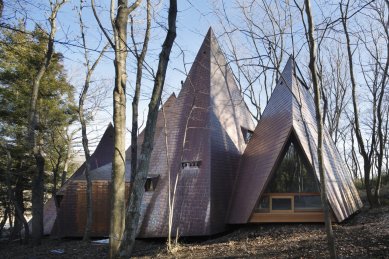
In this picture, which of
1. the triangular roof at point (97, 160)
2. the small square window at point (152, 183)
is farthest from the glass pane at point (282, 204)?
the triangular roof at point (97, 160)

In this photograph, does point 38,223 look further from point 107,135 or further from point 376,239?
point 376,239

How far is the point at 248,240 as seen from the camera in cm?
1062

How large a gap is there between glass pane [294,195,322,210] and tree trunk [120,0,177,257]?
19.5 ft

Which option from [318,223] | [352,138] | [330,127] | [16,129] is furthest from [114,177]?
[352,138]

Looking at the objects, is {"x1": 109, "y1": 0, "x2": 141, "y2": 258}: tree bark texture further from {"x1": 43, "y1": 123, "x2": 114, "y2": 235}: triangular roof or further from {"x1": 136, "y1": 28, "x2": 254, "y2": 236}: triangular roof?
{"x1": 43, "y1": 123, "x2": 114, "y2": 235}: triangular roof

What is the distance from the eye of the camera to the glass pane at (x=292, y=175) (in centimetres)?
1203

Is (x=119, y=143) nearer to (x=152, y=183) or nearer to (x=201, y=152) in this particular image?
(x=201, y=152)

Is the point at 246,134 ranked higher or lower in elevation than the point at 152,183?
higher

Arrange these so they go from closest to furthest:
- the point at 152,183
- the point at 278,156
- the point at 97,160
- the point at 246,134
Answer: the point at 278,156 < the point at 152,183 < the point at 246,134 < the point at 97,160

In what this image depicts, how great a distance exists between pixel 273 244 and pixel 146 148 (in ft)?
13.0

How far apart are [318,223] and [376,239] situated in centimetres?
372

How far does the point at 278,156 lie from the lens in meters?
11.9

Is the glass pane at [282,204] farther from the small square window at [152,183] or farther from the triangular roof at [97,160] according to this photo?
the triangular roof at [97,160]

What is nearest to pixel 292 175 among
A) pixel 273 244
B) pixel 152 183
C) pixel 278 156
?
pixel 278 156
